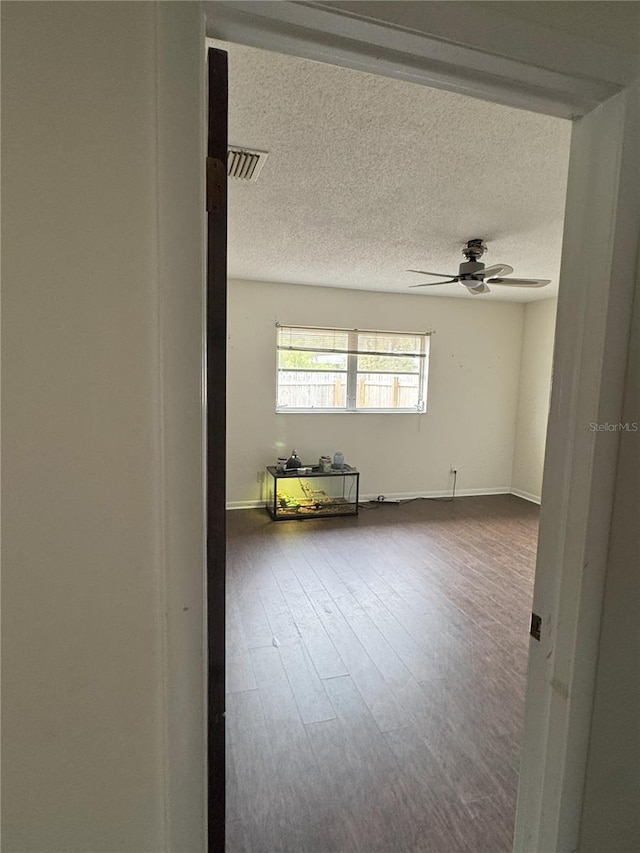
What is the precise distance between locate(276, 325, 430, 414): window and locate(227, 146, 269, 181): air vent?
2.55m

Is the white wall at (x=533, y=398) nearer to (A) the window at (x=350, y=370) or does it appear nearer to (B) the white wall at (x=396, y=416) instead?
(B) the white wall at (x=396, y=416)

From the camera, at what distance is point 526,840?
40.0 inches

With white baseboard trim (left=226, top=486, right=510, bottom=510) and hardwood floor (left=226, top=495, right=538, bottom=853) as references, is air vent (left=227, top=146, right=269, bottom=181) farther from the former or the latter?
white baseboard trim (left=226, top=486, right=510, bottom=510)

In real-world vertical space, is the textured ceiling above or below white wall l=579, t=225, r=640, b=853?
above

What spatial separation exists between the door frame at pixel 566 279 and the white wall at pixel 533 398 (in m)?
4.48

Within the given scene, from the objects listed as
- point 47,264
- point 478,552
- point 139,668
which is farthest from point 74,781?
point 478,552

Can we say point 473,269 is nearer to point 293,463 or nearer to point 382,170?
point 382,170

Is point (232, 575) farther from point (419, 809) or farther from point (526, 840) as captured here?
point (526, 840)

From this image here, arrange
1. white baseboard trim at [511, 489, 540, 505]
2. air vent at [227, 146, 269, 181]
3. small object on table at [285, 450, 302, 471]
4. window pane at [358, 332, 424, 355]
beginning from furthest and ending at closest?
white baseboard trim at [511, 489, 540, 505] → window pane at [358, 332, 424, 355] → small object on table at [285, 450, 302, 471] → air vent at [227, 146, 269, 181]

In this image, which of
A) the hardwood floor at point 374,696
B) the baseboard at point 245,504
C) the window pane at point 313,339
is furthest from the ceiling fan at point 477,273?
the baseboard at point 245,504

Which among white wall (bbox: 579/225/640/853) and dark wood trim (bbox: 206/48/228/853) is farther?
white wall (bbox: 579/225/640/853)

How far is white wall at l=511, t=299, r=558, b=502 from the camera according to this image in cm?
503

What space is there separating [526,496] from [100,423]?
561cm

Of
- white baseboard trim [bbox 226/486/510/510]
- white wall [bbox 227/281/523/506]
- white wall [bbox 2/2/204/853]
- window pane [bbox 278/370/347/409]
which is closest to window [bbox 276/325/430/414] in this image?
window pane [bbox 278/370/347/409]
